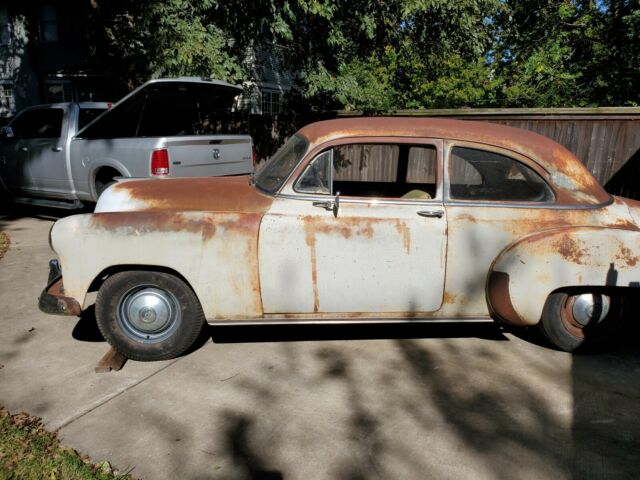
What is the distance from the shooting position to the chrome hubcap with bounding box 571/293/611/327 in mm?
3883

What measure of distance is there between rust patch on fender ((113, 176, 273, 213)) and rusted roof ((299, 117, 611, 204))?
2.01 ft

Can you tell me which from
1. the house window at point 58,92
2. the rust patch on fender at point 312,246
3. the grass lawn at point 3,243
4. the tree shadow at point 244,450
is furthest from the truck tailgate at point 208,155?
the house window at point 58,92

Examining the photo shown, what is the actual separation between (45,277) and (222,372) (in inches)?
121

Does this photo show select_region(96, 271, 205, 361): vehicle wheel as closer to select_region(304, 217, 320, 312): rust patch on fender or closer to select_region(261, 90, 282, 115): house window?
select_region(304, 217, 320, 312): rust patch on fender

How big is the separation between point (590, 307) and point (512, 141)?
133 centimetres

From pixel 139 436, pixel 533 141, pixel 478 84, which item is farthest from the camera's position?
pixel 478 84

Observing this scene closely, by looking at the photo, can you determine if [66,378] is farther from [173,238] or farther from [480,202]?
[480,202]

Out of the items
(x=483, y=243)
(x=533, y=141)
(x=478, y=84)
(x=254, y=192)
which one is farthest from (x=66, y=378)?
(x=478, y=84)

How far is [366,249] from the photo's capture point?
370 centimetres

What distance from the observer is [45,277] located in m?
5.77

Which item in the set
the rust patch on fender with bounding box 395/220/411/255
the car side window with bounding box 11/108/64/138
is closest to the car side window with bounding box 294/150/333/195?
the rust patch on fender with bounding box 395/220/411/255

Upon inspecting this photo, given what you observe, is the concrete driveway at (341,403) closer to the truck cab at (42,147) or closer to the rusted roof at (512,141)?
the rusted roof at (512,141)

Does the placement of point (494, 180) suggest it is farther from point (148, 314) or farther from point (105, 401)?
point (105, 401)

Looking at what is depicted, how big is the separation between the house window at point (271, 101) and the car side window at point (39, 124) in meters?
13.0
